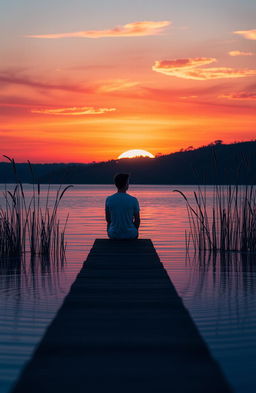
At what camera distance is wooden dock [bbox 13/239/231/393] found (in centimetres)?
276

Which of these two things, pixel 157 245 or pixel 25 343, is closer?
pixel 25 343

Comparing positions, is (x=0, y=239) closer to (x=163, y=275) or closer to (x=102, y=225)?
(x=163, y=275)

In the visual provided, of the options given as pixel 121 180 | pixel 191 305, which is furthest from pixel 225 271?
pixel 191 305

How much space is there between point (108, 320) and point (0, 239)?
5965 mm

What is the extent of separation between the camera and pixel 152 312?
14.1 ft

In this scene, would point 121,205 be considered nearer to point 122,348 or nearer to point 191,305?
point 191,305

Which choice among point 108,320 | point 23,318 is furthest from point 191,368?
point 23,318

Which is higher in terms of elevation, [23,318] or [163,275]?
[163,275]

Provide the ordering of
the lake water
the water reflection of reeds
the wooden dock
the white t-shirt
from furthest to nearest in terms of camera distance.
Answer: the white t-shirt < the water reflection of reeds < the lake water < the wooden dock

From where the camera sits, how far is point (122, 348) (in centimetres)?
339

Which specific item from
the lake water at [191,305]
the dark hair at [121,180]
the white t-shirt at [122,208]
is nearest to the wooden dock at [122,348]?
the lake water at [191,305]

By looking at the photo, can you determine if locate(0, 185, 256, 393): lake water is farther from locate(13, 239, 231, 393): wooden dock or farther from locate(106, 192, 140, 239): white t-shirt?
locate(106, 192, 140, 239): white t-shirt

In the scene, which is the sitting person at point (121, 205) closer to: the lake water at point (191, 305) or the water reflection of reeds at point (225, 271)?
the lake water at point (191, 305)

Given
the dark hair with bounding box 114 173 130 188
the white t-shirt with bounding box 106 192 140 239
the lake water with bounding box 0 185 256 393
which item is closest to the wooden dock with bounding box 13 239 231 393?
the lake water with bounding box 0 185 256 393
